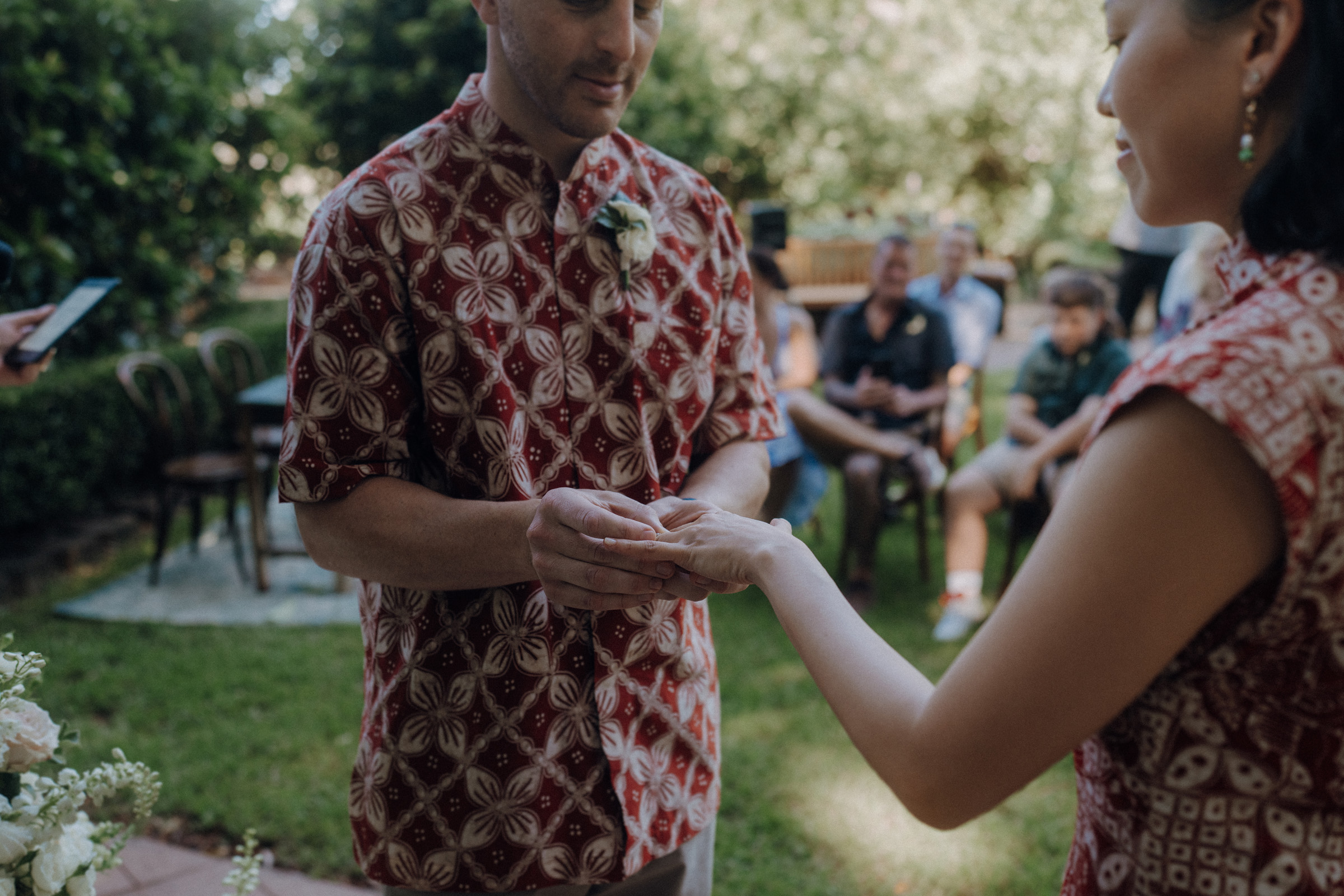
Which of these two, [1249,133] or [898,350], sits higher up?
[1249,133]

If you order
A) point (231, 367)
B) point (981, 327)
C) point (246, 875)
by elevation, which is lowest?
point (231, 367)

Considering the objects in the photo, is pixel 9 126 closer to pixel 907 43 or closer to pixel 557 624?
pixel 557 624

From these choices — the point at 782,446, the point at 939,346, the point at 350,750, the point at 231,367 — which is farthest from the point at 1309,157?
the point at 231,367

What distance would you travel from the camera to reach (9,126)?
582cm

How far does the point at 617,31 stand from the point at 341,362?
595 mm

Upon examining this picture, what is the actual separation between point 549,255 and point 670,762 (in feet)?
2.48

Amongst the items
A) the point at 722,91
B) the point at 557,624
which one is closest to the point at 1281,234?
the point at 557,624

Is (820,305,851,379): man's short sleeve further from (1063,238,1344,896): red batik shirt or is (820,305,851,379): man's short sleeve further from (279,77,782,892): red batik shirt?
(1063,238,1344,896): red batik shirt

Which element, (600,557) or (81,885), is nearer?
(600,557)

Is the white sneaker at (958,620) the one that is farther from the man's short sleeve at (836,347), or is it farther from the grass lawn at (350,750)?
the man's short sleeve at (836,347)

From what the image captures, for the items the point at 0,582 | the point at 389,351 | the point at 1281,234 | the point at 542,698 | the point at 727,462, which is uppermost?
the point at 1281,234

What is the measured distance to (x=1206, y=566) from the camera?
81cm

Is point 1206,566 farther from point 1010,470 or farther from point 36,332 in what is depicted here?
point 1010,470

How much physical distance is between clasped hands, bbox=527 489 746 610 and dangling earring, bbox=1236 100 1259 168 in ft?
2.29
